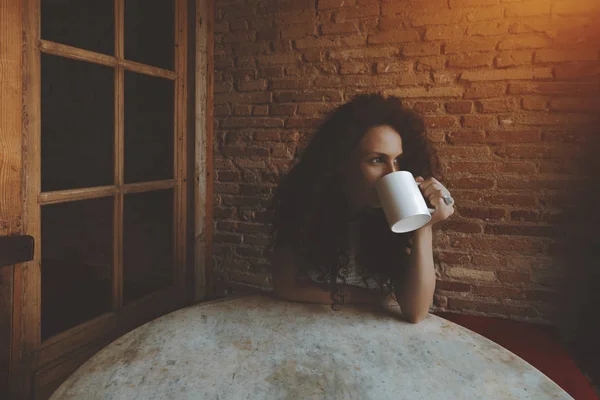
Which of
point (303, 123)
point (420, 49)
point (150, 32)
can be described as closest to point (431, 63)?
point (420, 49)

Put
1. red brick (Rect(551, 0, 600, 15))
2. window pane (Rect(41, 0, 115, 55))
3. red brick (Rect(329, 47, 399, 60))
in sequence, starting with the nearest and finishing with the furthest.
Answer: window pane (Rect(41, 0, 115, 55)) < red brick (Rect(551, 0, 600, 15)) < red brick (Rect(329, 47, 399, 60))

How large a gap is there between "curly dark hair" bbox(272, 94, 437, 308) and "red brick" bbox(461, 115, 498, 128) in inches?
21.1

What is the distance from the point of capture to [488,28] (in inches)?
84.8

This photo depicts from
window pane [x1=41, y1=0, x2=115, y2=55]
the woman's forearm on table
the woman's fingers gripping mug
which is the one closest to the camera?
the woman's fingers gripping mug

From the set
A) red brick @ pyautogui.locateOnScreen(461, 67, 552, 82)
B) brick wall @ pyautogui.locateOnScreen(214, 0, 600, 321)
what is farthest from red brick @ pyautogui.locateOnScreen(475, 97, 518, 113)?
red brick @ pyautogui.locateOnScreen(461, 67, 552, 82)

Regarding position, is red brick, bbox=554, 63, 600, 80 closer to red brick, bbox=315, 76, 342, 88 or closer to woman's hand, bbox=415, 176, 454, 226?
red brick, bbox=315, 76, 342, 88

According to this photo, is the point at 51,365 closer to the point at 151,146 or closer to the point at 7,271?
the point at 7,271

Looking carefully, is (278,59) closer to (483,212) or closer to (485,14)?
(485,14)

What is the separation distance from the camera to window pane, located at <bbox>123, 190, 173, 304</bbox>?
210 centimetres

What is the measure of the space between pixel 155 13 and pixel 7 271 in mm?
1541

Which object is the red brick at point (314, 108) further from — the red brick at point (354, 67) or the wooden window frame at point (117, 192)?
the wooden window frame at point (117, 192)

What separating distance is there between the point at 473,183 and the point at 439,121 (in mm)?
371

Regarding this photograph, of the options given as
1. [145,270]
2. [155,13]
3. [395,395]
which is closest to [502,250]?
[395,395]

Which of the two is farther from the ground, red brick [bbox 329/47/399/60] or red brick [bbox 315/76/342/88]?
red brick [bbox 329/47/399/60]
